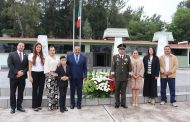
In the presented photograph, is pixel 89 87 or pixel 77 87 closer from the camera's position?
pixel 77 87

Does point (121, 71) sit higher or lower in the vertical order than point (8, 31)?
lower

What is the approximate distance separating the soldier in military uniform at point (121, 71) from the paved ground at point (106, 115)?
330mm

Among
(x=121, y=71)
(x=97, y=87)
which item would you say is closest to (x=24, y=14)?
(x=97, y=87)

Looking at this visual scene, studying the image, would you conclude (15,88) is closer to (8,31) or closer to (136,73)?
(136,73)

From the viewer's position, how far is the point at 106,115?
6.43 meters

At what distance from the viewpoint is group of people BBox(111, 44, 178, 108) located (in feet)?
23.0

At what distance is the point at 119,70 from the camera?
6965 millimetres

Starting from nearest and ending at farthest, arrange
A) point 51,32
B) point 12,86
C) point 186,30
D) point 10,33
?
1. point 12,86
2. point 10,33
3. point 51,32
4. point 186,30

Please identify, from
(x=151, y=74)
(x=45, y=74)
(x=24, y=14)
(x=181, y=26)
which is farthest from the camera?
(x=181, y=26)

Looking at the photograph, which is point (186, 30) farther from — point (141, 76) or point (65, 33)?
point (141, 76)

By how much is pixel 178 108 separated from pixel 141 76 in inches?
47.9

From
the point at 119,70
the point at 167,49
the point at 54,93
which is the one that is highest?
the point at 167,49

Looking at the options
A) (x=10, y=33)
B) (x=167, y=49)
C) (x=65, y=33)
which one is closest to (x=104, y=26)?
(x=65, y=33)

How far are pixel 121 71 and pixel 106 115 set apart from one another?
1.16 m
